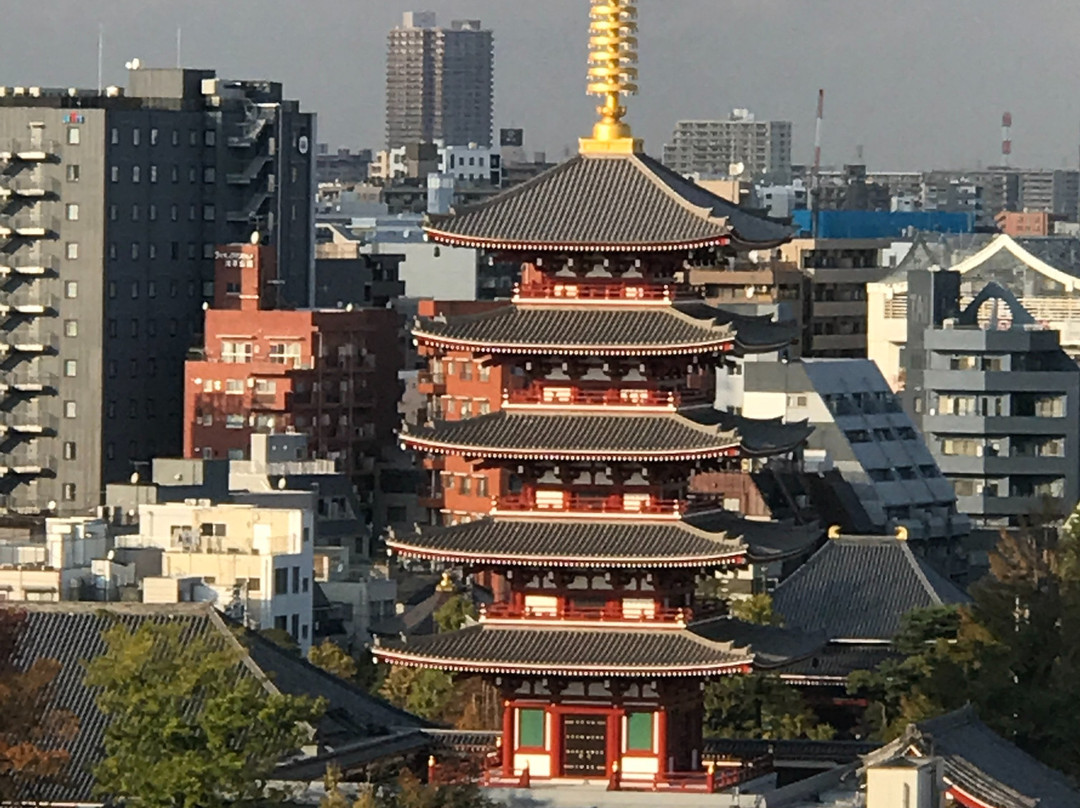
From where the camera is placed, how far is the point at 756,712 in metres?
117

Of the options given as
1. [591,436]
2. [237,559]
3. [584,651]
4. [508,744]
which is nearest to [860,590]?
[237,559]

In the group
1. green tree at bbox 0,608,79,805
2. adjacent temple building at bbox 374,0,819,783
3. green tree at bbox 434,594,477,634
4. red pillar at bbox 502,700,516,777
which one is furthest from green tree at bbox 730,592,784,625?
green tree at bbox 0,608,79,805

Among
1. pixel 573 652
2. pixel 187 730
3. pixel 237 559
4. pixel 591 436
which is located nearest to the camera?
A: pixel 187 730

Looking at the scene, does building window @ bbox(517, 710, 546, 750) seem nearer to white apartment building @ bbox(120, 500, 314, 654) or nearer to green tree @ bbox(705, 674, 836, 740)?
green tree @ bbox(705, 674, 836, 740)

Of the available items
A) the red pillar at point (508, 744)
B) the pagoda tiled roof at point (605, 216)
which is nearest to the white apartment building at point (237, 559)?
the pagoda tiled roof at point (605, 216)

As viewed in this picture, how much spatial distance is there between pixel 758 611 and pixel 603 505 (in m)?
32.4

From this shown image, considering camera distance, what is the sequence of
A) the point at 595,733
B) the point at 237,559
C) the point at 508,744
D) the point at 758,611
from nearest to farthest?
the point at 595,733 < the point at 508,744 < the point at 758,611 < the point at 237,559

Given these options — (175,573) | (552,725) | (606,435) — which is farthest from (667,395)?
(175,573)

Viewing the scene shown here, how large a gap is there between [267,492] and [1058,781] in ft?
261

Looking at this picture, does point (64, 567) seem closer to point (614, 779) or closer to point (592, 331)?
point (592, 331)

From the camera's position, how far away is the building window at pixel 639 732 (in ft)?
306

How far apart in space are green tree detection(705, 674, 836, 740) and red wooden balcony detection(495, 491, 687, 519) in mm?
20611

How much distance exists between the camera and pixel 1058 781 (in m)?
98.5

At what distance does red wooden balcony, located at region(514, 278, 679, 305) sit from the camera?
310ft
